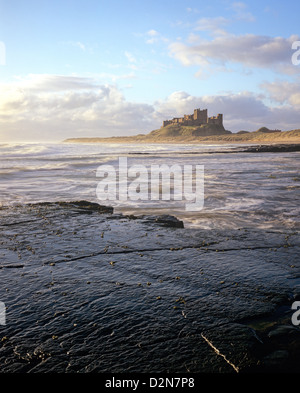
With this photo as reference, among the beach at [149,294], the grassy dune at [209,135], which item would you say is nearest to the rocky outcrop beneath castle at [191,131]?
the grassy dune at [209,135]

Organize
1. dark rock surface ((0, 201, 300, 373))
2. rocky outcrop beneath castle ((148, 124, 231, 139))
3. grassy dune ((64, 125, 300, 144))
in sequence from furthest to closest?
rocky outcrop beneath castle ((148, 124, 231, 139)) → grassy dune ((64, 125, 300, 144)) → dark rock surface ((0, 201, 300, 373))

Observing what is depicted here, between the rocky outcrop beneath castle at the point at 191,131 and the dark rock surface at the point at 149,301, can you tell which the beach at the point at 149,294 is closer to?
the dark rock surface at the point at 149,301

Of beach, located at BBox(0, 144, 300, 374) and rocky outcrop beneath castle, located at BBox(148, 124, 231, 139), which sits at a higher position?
rocky outcrop beneath castle, located at BBox(148, 124, 231, 139)

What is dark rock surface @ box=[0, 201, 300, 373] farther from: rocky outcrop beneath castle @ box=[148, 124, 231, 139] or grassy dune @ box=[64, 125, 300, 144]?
rocky outcrop beneath castle @ box=[148, 124, 231, 139]

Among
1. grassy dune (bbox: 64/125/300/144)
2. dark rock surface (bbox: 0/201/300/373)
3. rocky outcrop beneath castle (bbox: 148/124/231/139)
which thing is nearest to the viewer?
dark rock surface (bbox: 0/201/300/373)

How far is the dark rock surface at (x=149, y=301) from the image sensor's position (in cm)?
272

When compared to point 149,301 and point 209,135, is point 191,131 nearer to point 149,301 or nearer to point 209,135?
point 209,135

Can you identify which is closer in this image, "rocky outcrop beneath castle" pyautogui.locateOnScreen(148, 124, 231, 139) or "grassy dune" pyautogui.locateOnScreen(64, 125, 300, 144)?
"grassy dune" pyautogui.locateOnScreen(64, 125, 300, 144)

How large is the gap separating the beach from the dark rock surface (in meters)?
0.01

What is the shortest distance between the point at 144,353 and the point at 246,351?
0.88 m

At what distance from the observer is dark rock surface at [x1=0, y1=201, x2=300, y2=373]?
2.72m

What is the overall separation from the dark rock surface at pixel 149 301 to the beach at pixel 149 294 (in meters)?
0.01

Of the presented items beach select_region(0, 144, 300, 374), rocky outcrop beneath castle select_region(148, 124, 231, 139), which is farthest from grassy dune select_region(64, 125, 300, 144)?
beach select_region(0, 144, 300, 374)
